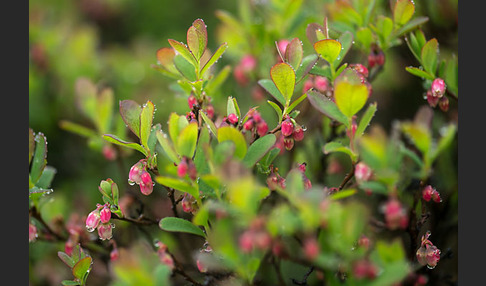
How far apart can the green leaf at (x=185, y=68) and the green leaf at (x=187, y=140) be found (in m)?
0.26

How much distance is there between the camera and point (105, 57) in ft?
7.06

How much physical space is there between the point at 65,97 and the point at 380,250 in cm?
151

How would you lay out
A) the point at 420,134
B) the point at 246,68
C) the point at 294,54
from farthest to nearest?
the point at 246,68
the point at 294,54
the point at 420,134

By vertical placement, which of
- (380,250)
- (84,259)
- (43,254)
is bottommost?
(43,254)

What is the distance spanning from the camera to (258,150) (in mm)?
907

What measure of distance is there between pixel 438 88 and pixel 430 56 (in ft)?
0.26

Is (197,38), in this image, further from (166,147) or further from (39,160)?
(39,160)

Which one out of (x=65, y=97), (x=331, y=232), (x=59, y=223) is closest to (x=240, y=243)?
(x=331, y=232)

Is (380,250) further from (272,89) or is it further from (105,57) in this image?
(105,57)

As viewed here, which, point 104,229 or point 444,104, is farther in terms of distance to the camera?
point 444,104

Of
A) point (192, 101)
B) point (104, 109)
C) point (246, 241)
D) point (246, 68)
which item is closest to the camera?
point (246, 241)

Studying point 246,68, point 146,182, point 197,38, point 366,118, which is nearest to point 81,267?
point 146,182

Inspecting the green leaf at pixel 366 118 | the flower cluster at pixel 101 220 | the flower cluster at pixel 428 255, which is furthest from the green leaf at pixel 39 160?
the flower cluster at pixel 428 255

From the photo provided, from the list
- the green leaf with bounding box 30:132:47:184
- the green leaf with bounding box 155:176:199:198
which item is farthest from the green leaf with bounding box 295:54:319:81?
the green leaf with bounding box 30:132:47:184
